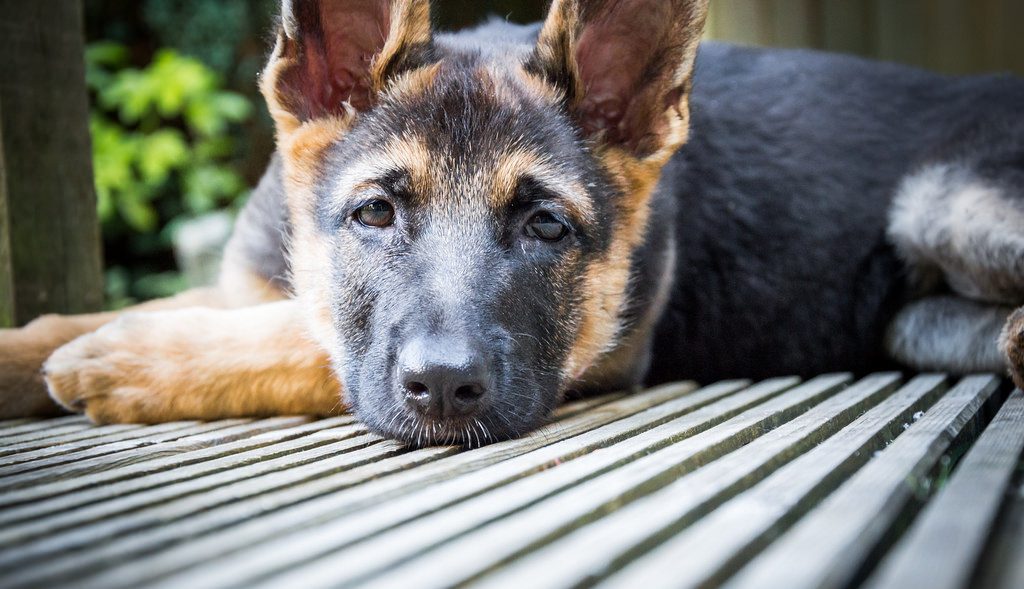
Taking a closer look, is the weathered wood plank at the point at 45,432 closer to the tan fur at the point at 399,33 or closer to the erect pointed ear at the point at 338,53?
the erect pointed ear at the point at 338,53

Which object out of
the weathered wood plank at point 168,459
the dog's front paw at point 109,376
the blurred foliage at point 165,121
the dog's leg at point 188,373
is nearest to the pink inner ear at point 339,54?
the dog's leg at point 188,373

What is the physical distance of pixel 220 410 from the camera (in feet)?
10.3

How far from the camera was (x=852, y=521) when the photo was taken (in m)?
1.62

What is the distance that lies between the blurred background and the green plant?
14 mm

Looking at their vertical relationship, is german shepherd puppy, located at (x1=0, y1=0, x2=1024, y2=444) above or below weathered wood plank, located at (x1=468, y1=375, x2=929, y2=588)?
above

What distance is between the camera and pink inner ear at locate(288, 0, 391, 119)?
3227 mm

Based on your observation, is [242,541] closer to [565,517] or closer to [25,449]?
[565,517]

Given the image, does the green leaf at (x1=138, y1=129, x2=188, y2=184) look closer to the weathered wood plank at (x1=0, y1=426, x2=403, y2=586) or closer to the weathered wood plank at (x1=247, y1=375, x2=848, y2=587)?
the weathered wood plank at (x1=0, y1=426, x2=403, y2=586)

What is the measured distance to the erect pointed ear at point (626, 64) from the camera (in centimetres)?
327

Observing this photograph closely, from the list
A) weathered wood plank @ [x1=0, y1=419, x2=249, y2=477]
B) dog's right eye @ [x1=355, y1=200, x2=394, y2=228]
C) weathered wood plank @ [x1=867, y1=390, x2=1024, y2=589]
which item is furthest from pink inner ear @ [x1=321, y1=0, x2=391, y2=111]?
weathered wood plank @ [x1=867, y1=390, x2=1024, y2=589]

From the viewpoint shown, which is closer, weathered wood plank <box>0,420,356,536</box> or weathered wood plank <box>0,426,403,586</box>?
weathered wood plank <box>0,426,403,586</box>

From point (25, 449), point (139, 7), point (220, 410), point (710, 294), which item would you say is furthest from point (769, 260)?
point (139, 7)

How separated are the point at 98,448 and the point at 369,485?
1.02 m

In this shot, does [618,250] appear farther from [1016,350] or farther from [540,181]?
[1016,350]
